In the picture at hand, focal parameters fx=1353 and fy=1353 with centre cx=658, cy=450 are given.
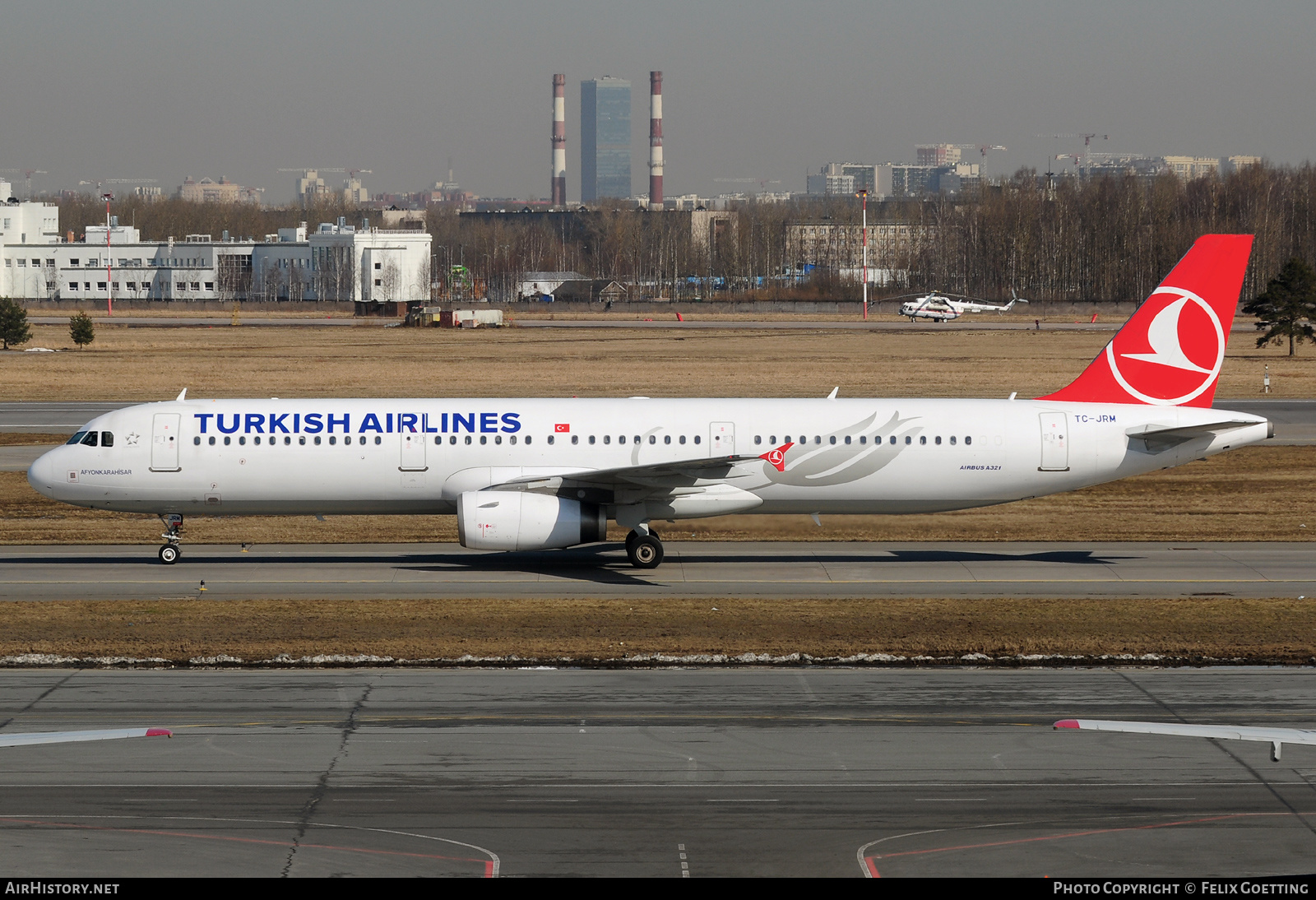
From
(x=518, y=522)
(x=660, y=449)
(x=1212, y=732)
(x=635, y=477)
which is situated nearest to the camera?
(x=1212, y=732)

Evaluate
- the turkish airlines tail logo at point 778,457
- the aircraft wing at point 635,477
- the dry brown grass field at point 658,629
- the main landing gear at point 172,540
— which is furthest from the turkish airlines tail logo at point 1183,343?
the main landing gear at point 172,540

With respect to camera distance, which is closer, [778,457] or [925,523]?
[778,457]

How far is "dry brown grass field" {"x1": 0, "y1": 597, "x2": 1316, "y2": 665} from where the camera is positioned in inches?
1029

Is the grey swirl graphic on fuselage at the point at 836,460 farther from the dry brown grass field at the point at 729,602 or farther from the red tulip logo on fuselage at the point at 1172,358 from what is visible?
the red tulip logo on fuselage at the point at 1172,358

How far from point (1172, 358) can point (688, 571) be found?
45.8 ft

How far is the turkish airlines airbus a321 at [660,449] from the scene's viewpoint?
34406 millimetres

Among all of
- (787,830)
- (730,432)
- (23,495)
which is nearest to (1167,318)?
(730,432)

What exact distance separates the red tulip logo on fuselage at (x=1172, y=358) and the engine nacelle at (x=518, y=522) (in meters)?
15.0

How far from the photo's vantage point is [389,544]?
127 ft

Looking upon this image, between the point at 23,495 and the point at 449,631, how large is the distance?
2495 cm

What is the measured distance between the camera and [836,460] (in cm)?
3466

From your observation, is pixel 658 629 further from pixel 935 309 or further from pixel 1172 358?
pixel 935 309

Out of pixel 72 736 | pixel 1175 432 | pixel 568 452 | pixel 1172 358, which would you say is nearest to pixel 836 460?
pixel 568 452

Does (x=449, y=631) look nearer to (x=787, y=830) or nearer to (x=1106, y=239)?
(x=787, y=830)
